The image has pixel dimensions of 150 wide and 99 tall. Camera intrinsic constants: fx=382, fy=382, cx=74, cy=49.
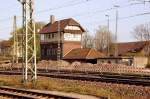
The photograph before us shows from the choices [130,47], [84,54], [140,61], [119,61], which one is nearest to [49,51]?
[84,54]

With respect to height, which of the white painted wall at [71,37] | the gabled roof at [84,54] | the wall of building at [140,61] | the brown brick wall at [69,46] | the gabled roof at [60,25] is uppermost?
the gabled roof at [60,25]

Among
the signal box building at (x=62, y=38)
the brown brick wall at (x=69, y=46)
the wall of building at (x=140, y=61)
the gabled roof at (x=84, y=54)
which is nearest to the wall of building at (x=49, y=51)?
the signal box building at (x=62, y=38)

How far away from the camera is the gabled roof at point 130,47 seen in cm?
9018

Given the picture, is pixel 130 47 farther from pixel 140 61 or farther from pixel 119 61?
pixel 119 61

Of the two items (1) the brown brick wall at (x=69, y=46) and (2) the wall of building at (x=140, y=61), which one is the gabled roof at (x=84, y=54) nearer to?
(1) the brown brick wall at (x=69, y=46)

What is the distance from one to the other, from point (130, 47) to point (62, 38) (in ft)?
66.3

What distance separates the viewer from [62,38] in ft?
269

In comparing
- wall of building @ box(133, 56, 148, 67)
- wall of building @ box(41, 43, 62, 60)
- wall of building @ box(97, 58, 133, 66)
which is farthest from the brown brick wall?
wall of building @ box(133, 56, 148, 67)

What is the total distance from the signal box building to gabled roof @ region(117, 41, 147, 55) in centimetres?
1268

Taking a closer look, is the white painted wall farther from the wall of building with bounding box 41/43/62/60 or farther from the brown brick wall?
the wall of building with bounding box 41/43/62/60

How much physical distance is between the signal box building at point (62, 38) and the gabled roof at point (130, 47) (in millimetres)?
12681

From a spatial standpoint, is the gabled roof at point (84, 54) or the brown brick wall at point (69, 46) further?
the brown brick wall at point (69, 46)

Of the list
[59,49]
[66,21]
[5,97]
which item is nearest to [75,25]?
[66,21]

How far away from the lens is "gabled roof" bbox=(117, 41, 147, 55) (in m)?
90.2
